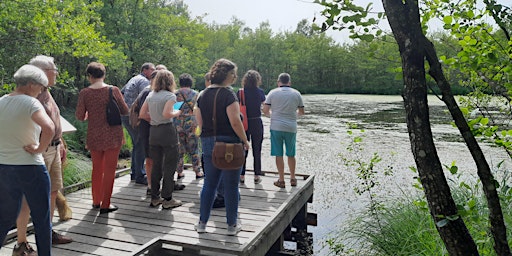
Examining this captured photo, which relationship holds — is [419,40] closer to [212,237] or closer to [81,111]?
[212,237]

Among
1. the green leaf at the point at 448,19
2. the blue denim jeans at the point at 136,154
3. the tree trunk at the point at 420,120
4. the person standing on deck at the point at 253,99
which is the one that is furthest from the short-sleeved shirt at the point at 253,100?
the tree trunk at the point at 420,120

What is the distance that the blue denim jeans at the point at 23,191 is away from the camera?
2.74 meters

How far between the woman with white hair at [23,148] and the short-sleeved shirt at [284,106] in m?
3.04

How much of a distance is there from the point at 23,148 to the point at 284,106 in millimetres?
3214

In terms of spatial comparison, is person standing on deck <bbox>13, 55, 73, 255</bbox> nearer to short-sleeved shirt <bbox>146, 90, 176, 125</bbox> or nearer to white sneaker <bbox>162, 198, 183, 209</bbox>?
short-sleeved shirt <bbox>146, 90, 176, 125</bbox>

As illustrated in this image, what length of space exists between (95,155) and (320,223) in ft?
12.5

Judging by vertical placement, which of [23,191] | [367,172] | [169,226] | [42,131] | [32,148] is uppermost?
[42,131]

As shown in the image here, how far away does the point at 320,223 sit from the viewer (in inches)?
261

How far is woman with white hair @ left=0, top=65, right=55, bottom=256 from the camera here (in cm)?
272

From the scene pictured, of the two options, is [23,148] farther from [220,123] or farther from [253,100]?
[253,100]

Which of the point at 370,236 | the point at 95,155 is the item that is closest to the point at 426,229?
the point at 370,236

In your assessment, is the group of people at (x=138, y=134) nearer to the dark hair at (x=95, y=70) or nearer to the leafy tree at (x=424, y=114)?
the dark hair at (x=95, y=70)

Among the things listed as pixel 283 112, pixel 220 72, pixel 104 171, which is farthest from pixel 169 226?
pixel 283 112

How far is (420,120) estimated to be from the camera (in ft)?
5.15
